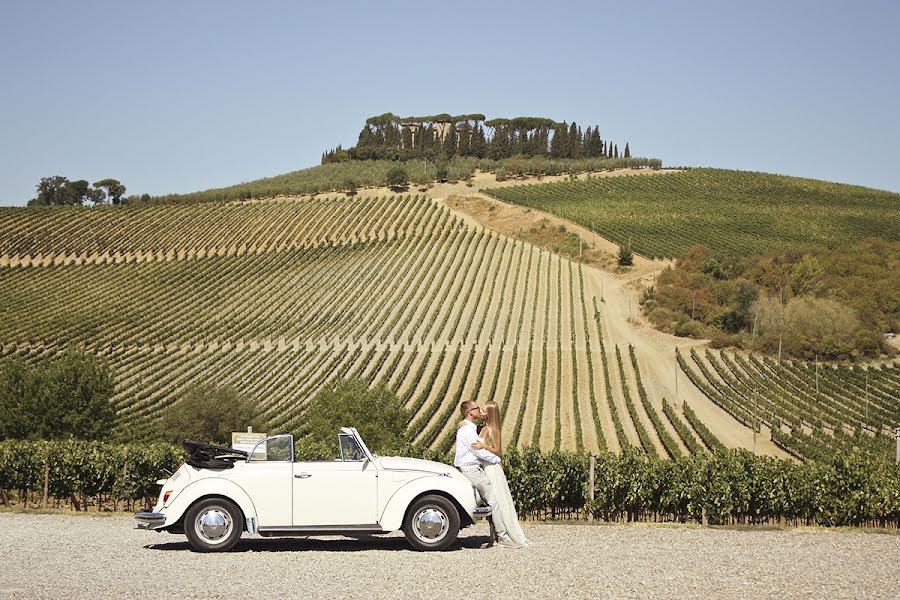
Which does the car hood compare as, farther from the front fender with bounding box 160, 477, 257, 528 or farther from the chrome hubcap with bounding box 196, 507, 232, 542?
the chrome hubcap with bounding box 196, 507, 232, 542

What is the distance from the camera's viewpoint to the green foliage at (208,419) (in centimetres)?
4916

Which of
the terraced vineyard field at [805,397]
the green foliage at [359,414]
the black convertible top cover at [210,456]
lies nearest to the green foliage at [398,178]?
the terraced vineyard field at [805,397]

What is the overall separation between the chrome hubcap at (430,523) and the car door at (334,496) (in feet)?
2.12

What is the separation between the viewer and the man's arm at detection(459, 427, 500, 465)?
579 inches

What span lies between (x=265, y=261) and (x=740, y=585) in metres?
88.2

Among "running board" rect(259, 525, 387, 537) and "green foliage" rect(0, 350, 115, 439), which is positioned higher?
"green foliage" rect(0, 350, 115, 439)

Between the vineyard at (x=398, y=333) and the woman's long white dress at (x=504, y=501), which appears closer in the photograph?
the woman's long white dress at (x=504, y=501)

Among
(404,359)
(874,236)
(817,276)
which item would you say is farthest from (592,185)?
(404,359)

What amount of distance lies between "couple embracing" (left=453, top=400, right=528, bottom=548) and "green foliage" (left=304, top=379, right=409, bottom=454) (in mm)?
28490

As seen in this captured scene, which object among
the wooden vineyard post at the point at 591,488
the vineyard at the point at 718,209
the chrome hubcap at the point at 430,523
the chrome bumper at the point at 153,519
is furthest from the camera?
the vineyard at the point at 718,209

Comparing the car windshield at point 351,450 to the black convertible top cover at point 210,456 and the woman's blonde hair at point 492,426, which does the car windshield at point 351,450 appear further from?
the woman's blonde hair at point 492,426

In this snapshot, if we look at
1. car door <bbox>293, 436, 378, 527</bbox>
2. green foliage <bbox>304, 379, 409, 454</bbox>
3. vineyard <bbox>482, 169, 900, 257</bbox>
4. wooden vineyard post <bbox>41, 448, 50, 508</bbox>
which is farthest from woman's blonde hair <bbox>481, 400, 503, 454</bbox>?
vineyard <bbox>482, 169, 900, 257</bbox>

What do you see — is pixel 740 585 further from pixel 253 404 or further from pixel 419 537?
pixel 253 404

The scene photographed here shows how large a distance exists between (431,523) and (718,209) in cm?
10843
